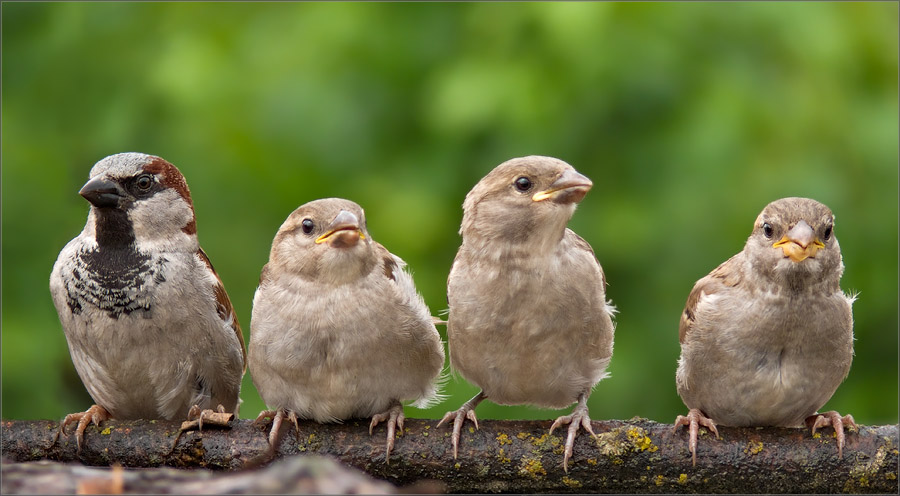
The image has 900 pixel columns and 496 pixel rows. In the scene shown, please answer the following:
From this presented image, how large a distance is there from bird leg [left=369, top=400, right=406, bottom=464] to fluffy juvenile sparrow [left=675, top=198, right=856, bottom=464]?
4.14 ft

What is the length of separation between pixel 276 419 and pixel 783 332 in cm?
226

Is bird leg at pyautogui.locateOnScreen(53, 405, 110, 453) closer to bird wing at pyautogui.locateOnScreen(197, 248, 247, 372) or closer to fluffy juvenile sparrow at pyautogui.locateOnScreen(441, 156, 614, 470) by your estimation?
bird wing at pyautogui.locateOnScreen(197, 248, 247, 372)

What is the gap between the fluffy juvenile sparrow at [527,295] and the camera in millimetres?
4820

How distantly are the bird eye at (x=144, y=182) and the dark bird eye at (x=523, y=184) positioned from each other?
1.78 meters

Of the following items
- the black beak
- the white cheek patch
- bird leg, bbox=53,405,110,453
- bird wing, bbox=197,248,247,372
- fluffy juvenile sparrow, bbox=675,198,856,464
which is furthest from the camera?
bird wing, bbox=197,248,247,372

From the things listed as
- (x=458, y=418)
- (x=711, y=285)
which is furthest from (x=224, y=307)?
(x=711, y=285)

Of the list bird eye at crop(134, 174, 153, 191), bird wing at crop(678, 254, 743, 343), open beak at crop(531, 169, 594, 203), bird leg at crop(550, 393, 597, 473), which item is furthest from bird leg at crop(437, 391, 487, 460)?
bird eye at crop(134, 174, 153, 191)

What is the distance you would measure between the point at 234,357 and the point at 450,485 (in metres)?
1.38

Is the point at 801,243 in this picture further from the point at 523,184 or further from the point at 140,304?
the point at 140,304

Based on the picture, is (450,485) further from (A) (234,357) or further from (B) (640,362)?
(B) (640,362)

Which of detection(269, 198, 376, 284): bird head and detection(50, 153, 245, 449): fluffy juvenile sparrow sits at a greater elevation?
detection(269, 198, 376, 284): bird head

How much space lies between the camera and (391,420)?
466cm

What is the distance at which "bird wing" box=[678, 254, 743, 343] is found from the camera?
16.6 ft

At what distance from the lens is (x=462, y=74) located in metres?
6.73
